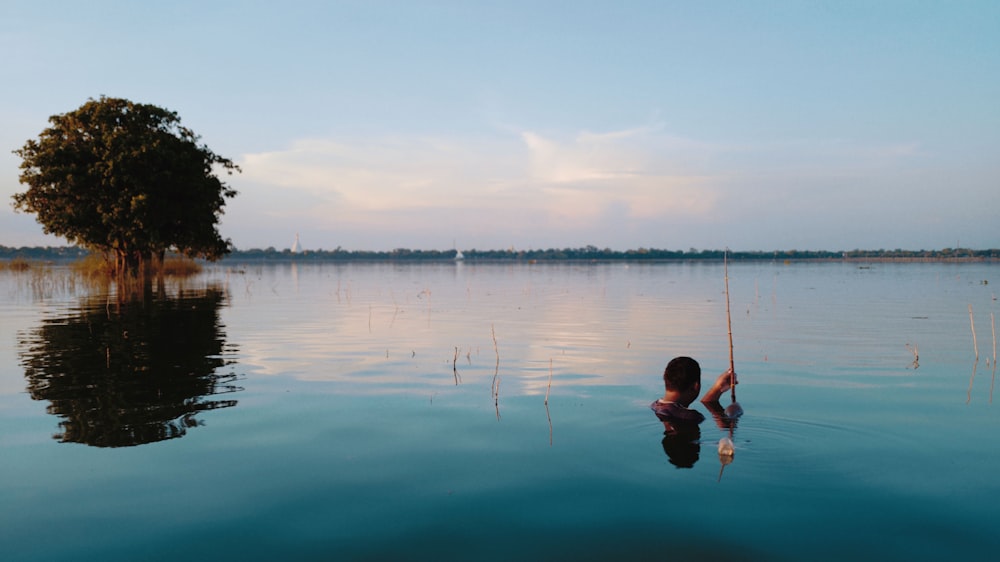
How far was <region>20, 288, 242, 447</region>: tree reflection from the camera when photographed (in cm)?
995

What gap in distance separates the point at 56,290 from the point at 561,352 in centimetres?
3823

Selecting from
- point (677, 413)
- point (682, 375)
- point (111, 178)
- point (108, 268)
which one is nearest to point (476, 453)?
point (677, 413)

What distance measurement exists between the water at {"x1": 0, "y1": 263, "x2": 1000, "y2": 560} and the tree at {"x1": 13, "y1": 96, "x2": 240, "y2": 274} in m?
32.2

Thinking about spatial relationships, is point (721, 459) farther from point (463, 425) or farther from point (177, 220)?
point (177, 220)

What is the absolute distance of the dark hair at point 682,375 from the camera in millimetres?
10273

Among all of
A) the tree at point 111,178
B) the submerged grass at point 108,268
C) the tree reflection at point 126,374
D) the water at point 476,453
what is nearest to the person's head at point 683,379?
the water at point 476,453

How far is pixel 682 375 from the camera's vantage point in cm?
1027

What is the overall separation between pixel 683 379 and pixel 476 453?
3.68 metres

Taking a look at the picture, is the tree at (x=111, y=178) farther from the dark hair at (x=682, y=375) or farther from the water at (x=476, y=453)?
the dark hair at (x=682, y=375)

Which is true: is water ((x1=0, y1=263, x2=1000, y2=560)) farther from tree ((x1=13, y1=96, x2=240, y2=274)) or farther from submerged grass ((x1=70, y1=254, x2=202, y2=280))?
submerged grass ((x1=70, y1=254, x2=202, y2=280))

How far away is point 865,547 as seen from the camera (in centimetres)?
583

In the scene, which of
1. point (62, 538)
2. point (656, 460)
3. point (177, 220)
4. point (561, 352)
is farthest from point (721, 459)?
point (177, 220)

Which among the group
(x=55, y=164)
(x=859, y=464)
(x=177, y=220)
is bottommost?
(x=859, y=464)

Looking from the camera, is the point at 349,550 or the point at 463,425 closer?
the point at 349,550
